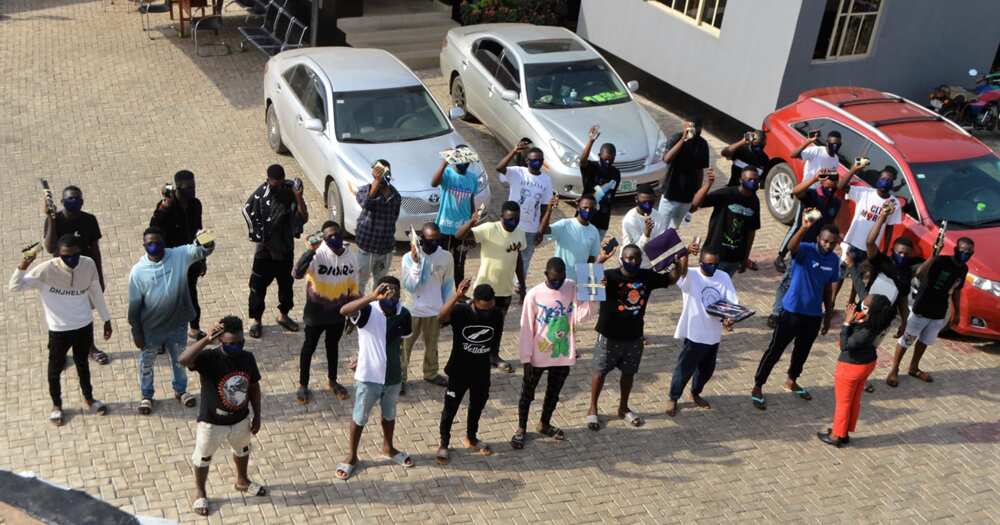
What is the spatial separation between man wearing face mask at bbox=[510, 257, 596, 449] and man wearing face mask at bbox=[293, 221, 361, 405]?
1578mm

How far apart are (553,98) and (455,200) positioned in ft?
14.1

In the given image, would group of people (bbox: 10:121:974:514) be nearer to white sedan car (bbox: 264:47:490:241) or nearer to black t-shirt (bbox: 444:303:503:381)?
black t-shirt (bbox: 444:303:503:381)

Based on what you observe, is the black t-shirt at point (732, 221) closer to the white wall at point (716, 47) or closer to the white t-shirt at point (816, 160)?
the white t-shirt at point (816, 160)

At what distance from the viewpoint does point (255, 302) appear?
Result: 10109mm

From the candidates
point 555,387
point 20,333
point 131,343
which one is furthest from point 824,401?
→ point 20,333

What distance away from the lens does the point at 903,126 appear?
42.3 feet

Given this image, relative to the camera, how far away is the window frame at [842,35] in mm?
15281

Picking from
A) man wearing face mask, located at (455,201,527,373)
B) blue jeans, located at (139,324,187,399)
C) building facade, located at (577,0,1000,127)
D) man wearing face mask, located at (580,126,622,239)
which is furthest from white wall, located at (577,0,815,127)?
blue jeans, located at (139,324,187,399)

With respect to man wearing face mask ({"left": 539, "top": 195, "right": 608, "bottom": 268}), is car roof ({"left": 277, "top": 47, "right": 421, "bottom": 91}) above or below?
above

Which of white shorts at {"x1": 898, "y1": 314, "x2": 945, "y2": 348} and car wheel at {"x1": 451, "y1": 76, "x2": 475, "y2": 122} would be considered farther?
car wheel at {"x1": 451, "y1": 76, "x2": 475, "y2": 122}

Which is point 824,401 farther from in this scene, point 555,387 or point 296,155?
point 296,155

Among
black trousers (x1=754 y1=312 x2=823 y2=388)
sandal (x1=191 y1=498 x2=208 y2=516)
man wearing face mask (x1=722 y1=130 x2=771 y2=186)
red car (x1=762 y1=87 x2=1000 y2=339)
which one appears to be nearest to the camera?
sandal (x1=191 y1=498 x2=208 y2=516)

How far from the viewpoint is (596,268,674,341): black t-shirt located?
8695 millimetres

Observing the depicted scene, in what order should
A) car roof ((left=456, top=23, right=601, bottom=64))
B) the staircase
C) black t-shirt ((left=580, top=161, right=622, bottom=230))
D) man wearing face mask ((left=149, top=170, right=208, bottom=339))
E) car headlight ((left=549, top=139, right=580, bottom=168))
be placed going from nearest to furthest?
man wearing face mask ((left=149, top=170, right=208, bottom=339)) → black t-shirt ((left=580, top=161, right=622, bottom=230)) → car headlight ((left=549, top=139, right=580, bottom=168)) → car roof ((left=456, top=23, right=601, bottom=64)) → the staircase
